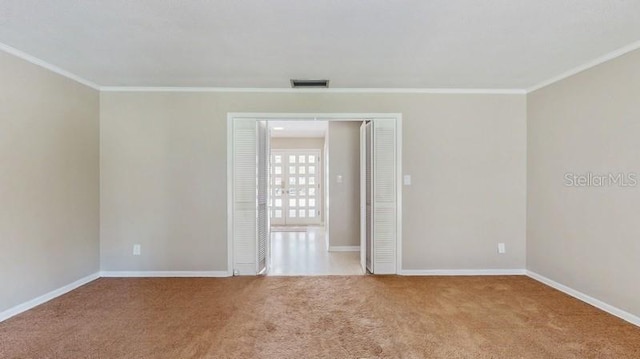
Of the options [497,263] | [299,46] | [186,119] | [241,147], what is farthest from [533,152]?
[186,119]

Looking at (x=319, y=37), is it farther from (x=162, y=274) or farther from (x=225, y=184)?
(x=162, y=274)

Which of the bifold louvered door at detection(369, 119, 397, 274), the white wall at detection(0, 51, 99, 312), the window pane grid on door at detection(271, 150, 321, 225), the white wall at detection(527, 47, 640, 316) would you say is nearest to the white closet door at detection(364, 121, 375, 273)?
the bifold louvered door at detection(369, 119, 397, 274)

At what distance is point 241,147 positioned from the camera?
3.98m

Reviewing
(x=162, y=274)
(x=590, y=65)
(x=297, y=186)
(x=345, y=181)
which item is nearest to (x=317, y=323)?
(x=162, y=274)

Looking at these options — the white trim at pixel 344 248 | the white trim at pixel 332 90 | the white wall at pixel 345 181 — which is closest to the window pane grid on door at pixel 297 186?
the white wall at pixel 345 181

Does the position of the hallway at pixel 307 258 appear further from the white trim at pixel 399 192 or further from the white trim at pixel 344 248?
the white trim at pixel 399 192

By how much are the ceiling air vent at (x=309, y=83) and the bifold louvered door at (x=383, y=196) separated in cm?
80

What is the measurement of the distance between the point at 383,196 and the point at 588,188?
2.05 metres

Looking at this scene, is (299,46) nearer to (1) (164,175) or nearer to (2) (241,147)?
(2) (241,147)

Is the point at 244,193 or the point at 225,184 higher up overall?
the point at 225,184

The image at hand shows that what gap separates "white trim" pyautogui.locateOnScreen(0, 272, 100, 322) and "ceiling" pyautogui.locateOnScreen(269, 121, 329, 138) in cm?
383

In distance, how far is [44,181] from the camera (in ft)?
10.3

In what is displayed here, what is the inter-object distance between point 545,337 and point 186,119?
4206 mm

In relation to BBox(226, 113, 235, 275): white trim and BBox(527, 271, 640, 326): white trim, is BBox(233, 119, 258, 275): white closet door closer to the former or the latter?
BBox(226, 113, 235, 275): white trim
